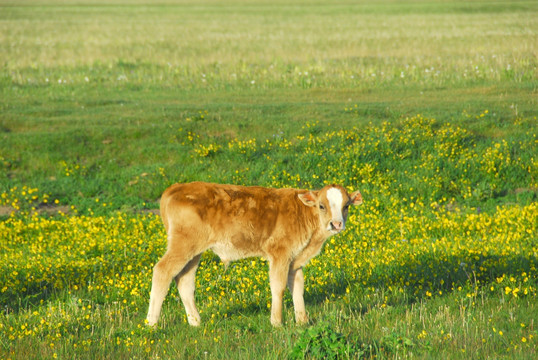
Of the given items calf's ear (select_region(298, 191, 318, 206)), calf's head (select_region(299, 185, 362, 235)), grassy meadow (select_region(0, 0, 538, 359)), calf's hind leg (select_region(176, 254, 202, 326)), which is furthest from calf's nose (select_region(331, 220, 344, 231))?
calf's hind leg (select_region(176, 254, 202, 326))

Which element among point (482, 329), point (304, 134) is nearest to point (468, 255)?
point (482, 329)

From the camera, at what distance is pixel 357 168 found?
58.2ft

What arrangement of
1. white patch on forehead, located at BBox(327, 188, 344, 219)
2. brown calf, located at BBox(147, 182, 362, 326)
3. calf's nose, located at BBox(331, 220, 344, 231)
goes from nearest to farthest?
1. calf's nose, located at BBox(331, 220, 344, 231)
2. white patch on forehead, located at BBox(327, 188, 344, 219)
3. brown calf, located at BBox(147, 182, 362, 326)

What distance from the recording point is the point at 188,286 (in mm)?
8812

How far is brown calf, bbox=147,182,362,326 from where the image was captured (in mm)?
8273

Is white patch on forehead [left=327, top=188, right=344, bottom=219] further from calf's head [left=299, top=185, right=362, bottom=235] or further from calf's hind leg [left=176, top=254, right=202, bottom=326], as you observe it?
calf's hind leg [left=176, top=254, right=202, bottom=326]

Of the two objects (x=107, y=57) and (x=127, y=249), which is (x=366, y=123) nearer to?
(x=127, y=249)

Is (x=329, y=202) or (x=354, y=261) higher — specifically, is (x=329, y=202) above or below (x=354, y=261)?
above

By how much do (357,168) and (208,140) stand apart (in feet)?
15.6

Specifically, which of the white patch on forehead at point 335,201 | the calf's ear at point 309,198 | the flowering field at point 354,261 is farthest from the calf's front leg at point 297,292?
the white patch on forehead at point 335,201

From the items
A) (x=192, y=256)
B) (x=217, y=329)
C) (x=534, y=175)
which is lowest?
(x=534, y=175)

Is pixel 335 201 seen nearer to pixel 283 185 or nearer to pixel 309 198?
pixel 309 198

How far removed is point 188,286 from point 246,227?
1208 mm

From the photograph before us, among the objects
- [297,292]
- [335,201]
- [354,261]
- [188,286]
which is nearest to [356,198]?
[335,201]
